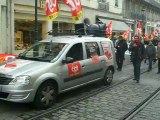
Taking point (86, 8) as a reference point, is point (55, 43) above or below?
below

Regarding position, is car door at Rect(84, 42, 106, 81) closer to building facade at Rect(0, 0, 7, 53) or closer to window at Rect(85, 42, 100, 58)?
window at Rect(85, 42, 100, 58)

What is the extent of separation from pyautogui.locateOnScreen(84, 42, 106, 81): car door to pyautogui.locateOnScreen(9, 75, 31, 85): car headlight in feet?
7.81

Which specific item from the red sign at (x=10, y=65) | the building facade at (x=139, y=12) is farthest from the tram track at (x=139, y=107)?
the building facade at (x=139, y=12)

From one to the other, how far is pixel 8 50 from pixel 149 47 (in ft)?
23.4

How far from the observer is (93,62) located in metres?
9.86

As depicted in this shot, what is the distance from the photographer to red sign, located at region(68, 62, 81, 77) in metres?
8.65

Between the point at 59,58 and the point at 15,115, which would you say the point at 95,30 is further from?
the point at 15,115

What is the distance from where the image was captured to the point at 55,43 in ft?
30.1

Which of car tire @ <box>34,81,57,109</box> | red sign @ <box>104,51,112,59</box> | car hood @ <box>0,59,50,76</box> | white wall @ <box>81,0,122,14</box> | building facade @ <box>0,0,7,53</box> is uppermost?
white wall @ <box>81,0,122,14</box>

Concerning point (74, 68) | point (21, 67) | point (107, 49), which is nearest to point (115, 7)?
point (107, 49)

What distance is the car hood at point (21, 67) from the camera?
7.55 metres

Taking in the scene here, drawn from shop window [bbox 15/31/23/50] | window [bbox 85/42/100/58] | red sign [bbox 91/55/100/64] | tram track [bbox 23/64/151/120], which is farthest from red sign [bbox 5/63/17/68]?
shop window [bbox 15/31/23/50]

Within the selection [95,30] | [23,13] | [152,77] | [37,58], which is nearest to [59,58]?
[37,58]

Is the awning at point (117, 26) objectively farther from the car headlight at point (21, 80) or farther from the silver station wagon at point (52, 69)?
the car headlight at point (21, 80)
